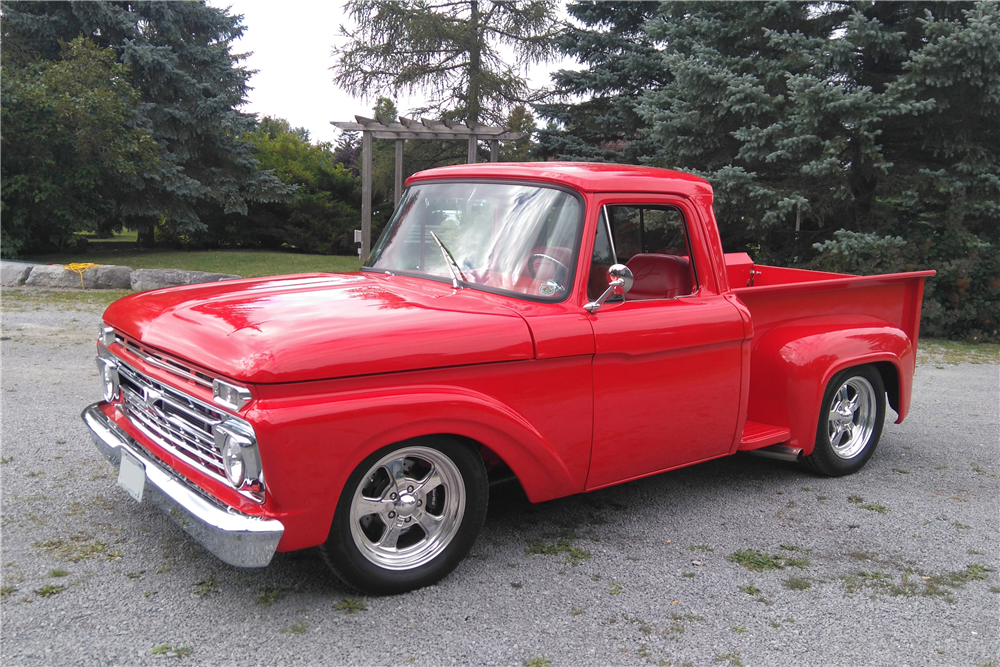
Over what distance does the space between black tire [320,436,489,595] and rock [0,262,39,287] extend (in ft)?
41.2

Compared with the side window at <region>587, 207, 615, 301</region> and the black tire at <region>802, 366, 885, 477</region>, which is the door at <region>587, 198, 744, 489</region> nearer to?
the side window at <region>587, 207, 615, 301</region>

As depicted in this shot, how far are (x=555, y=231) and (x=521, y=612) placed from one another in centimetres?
174

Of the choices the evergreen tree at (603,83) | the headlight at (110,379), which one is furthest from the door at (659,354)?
the evergreen tree at (603,83)

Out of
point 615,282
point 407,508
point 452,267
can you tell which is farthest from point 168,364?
point 615,282

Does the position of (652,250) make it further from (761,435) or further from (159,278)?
(159,278)

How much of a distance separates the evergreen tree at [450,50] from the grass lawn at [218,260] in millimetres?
4849

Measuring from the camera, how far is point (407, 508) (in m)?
3.25

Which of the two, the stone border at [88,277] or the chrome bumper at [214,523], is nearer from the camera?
the chrome bumper at [214,523]

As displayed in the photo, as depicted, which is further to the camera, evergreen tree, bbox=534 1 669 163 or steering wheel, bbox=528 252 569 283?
evergreen tree, bbox=534 1 669 163

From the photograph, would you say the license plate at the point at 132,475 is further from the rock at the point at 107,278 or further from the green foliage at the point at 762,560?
the rock at the point at 107,278

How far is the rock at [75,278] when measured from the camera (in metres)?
13.3

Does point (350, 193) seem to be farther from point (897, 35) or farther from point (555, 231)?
point (555, 231)

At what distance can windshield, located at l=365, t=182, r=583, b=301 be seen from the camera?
372 cm

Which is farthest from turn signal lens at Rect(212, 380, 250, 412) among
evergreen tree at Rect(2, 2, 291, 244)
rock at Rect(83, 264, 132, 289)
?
evergreen tree at Rect(2, 2, 291, 244)
